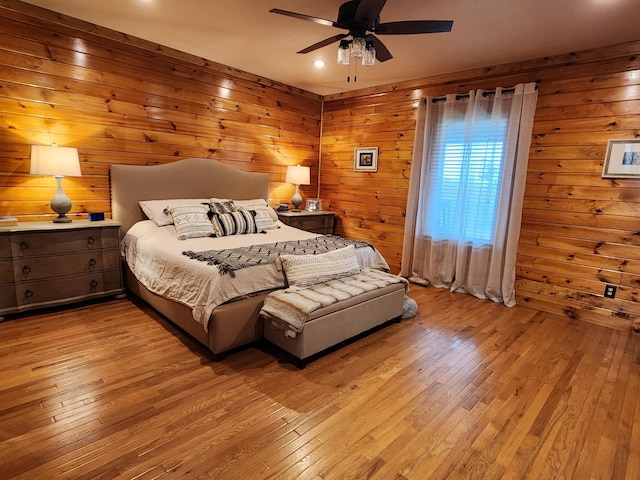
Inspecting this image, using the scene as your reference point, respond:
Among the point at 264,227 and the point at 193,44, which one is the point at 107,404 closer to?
the point at 264,227

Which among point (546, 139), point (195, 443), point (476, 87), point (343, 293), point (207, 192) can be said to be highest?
point (476, 87)

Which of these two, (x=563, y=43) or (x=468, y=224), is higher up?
(x=563, y=43)

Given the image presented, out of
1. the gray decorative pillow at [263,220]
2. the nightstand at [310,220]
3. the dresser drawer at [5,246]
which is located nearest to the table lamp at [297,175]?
the nightstand at [310,220]

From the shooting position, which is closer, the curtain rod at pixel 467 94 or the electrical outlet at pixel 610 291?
the electrical outlet at pixel 610 291

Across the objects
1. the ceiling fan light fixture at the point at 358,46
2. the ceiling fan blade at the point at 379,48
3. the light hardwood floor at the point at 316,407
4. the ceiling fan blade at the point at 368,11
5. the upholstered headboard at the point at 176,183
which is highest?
the ceiling fan blade at the point at 368,11

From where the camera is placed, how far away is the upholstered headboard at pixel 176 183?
11.9 feet

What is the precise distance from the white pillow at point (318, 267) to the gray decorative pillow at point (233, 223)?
1073 mm

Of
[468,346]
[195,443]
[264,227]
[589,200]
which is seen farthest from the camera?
[264,227]

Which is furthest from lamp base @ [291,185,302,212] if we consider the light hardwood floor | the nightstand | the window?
the light hardwood floor

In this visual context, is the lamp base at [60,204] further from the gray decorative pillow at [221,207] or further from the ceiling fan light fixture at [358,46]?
the ceiling fan light fixture at [358,46]

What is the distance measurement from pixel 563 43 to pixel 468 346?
2.79 meters

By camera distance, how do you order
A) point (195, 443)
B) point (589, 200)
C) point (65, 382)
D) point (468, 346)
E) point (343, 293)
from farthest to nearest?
point (589, 200)
point (468, 346)
point (343, 293)
point (65, 382)
point (195, 443)

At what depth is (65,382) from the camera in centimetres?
211

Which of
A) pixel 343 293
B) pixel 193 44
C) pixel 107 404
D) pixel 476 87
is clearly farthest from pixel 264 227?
pixel 476 87
